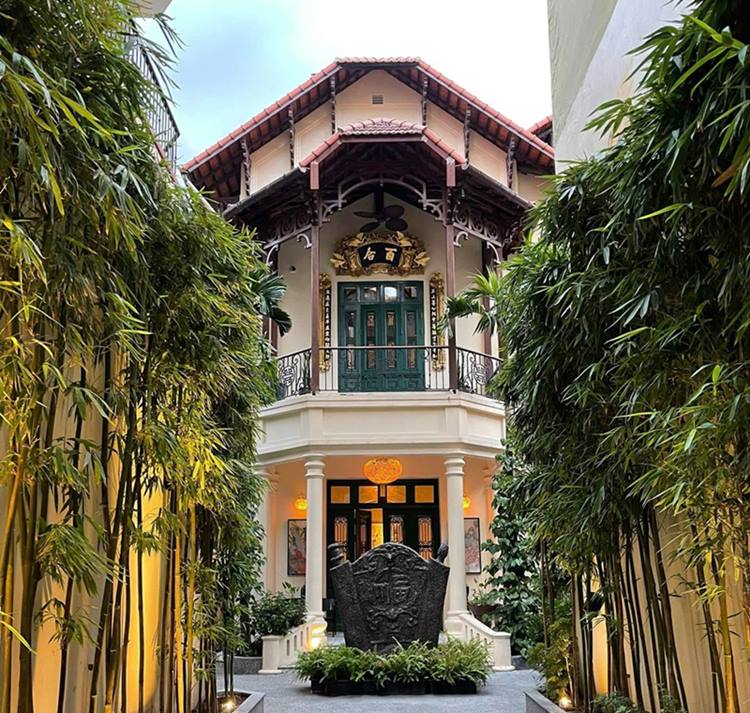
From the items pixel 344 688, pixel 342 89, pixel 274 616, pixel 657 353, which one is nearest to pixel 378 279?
pixel 342 89

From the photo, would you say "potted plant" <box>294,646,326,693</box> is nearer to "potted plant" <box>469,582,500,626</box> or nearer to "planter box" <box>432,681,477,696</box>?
"planter box" <box>432,681,477,696</box>

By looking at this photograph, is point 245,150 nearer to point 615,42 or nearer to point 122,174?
point 615,42

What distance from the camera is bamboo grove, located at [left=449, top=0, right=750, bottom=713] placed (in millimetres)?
2549

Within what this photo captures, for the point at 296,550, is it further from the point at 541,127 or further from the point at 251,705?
the point at 541,127

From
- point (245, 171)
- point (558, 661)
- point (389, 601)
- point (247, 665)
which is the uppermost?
point (245, 171)

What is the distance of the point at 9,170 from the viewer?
8.29ft

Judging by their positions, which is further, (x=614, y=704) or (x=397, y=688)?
(x=397, y=688)

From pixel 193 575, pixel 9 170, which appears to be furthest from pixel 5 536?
pixel 193 575

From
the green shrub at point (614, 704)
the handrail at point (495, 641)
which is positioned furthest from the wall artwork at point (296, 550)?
the green shrub at point (614, 704)

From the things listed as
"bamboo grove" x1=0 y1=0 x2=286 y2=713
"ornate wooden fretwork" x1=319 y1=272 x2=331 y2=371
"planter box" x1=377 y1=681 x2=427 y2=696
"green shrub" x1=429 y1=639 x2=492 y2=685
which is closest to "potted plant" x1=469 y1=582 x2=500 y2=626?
"green shrub" x1=429 y1=639 x2=492 y2=685

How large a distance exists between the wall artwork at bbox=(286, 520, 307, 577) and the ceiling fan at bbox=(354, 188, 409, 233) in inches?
189

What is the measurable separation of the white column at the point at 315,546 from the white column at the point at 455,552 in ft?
5.27

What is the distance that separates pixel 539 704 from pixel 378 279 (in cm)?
761

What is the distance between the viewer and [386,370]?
1185cm
